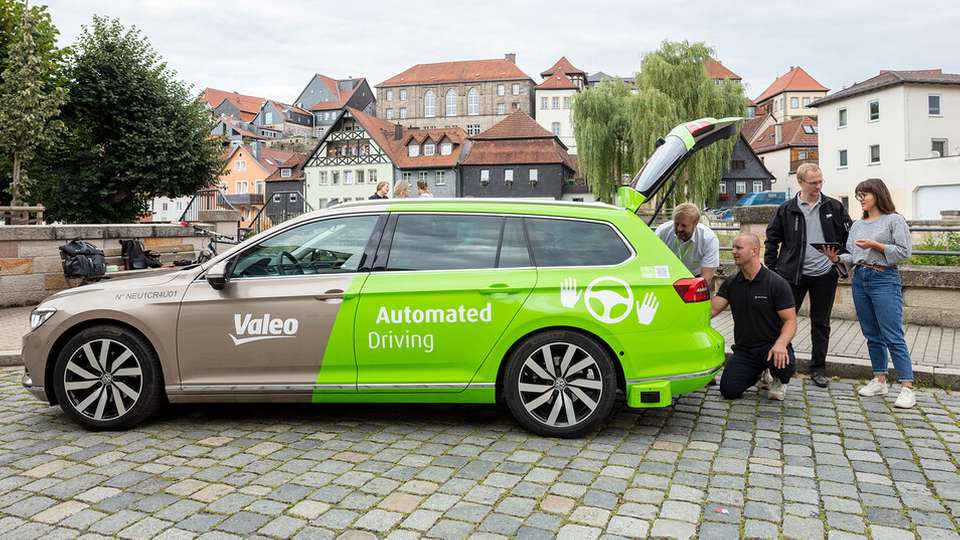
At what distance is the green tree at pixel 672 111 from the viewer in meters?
41.7

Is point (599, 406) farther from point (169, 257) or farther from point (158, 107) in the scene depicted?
point (158, 107)

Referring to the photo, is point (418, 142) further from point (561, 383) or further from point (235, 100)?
point (561, 383)

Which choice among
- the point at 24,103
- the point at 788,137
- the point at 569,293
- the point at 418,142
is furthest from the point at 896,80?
the point at 569,293

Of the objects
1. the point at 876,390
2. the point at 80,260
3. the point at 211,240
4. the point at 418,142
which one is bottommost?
the point at 876,390

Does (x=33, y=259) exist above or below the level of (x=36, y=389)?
above

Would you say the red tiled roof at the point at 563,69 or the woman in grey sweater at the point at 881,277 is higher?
the red tiled roof at the point at 563,69

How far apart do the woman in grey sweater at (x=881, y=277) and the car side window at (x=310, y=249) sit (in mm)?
4008

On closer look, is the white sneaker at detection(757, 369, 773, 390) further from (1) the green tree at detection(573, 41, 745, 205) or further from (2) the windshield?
(1) the green tree at detection(573, 41, 745, 205)

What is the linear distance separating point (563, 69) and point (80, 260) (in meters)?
99.2

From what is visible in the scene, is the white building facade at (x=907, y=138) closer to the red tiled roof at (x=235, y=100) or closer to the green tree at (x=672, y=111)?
the green tree at (x=672, y=111)

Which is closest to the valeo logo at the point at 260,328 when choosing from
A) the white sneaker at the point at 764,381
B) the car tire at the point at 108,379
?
the car tire at the point at 108,379

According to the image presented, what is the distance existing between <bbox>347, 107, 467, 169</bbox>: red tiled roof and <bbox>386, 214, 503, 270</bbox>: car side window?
6641 centimetres

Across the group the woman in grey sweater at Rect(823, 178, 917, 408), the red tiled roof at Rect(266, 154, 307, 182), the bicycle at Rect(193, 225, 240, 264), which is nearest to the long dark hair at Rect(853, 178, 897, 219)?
the woman in grey sweater at Rect(823, 178, 917, 408)

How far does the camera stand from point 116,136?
3002cm
